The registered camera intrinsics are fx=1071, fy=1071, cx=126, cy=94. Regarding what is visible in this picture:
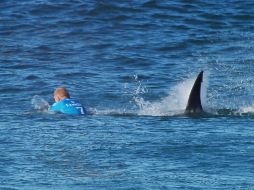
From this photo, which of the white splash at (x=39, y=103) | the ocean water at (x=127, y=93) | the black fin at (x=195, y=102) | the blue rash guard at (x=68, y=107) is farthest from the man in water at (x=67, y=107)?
the black fin at (x=195, y=102)

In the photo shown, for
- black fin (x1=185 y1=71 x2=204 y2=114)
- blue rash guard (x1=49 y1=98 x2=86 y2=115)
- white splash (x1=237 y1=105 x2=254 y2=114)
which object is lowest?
white splash (x1=237 y1=105 x2=254 y2=114)

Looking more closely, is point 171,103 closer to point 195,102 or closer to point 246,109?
point 246,109

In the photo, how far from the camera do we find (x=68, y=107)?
18641 mm

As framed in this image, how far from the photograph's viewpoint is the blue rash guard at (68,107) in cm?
1858

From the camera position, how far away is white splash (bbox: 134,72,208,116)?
62.8 ft

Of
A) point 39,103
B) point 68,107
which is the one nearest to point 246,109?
point 68,107

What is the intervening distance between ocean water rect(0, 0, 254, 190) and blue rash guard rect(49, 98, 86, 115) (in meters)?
0.19

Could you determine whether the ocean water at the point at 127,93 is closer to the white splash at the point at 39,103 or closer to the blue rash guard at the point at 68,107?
the white splash at the point at 39,103

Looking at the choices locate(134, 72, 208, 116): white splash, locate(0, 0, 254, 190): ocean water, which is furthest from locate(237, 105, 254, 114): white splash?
locate(134, 72, 208, 116): white splash

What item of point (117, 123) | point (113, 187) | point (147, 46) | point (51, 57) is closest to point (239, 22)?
point (147, 46)

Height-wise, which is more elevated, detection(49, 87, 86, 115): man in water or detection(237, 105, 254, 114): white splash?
detection(49, 87, 86, 115): man in water

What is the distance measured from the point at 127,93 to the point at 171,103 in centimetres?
234

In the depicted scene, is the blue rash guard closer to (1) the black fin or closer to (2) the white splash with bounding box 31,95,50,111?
(2) the white splash with bounding box 31,95,50,111

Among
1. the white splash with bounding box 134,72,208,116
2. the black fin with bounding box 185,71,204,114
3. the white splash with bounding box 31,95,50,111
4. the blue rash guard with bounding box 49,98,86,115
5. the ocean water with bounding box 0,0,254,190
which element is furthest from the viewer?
the white splash with bounding box 31,95,50,111
